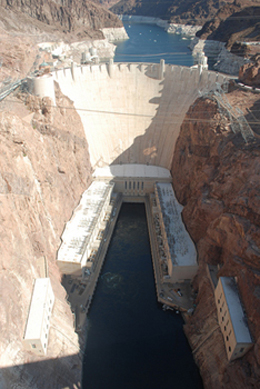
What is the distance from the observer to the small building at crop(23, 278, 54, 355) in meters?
24.7

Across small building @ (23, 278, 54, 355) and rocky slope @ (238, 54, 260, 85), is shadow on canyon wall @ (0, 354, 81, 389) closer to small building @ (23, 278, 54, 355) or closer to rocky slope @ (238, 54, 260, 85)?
small building @ (23, 278, 54, 355)

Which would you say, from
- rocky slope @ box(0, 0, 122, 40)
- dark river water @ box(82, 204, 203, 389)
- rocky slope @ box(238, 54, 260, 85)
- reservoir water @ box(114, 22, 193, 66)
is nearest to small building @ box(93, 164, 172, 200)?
dark river water @ box(82, 204, 203, 389)

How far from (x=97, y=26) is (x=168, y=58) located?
60.8 m

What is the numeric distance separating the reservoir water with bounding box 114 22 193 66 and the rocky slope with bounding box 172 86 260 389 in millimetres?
84658

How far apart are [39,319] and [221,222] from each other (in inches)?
802

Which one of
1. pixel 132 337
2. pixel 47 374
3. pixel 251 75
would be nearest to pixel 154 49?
pixel 251 75

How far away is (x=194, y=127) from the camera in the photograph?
4491 centimetres

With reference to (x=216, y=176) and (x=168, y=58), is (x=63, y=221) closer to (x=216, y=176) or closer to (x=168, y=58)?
(x=216, y=176)

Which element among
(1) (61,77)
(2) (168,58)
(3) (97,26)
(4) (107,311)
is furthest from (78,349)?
(3) (97,26)

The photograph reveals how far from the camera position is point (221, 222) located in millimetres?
30781

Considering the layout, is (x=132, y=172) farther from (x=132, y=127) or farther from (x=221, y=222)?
(x=221, y=222)

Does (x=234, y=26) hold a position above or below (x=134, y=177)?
above

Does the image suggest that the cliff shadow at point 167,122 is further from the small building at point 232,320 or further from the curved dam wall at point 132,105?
the small building at point 232,320

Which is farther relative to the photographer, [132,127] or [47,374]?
[132,127]
